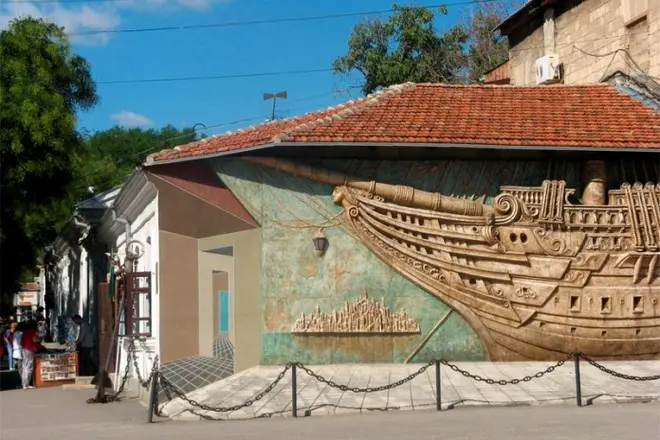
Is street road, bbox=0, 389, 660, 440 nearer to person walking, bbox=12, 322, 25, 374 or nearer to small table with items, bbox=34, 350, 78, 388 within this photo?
small table with items, bbox=34, 350, 78, 388

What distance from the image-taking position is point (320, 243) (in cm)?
1460

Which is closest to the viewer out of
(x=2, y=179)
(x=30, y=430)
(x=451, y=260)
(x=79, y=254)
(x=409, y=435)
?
(x=409, y=435)

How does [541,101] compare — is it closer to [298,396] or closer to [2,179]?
[298,396]

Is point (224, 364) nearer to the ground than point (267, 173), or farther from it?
nearer to the ground

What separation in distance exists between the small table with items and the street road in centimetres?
622

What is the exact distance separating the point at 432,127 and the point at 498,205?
1.71m

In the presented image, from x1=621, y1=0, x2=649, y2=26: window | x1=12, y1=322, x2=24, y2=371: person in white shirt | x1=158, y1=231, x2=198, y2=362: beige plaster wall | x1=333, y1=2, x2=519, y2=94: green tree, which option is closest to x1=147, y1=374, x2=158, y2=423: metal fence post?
x1=158, y1=231, x2=198, y2=362: beige plaster wall

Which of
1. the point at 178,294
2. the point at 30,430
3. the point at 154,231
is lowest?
the point at 30,430

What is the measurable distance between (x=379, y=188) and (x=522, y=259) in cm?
265

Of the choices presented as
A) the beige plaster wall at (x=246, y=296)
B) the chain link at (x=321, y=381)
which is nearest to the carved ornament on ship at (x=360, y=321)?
the beige plaster wall at (x=246, y=296)

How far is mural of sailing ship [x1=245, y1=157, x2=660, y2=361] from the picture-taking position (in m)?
14.7

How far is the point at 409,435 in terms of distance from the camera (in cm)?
1052

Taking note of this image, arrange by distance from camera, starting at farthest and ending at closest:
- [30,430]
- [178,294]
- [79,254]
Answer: [79,254], [178,294], [30,430]

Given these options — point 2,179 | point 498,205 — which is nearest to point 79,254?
point 2,179
